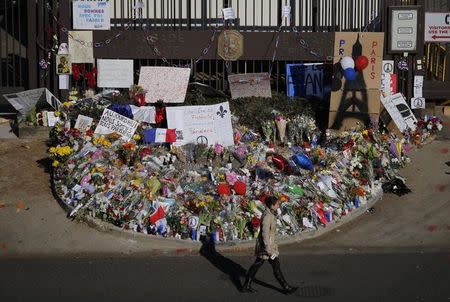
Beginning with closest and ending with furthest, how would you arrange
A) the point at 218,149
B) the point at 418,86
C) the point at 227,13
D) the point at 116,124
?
the point at 218,149
the point at 116,124
the point at 227,13
the point at 418,86

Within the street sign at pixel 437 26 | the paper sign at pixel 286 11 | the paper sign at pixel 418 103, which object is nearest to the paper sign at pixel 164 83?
the paper sign at pixel 286 11

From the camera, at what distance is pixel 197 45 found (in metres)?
15.3

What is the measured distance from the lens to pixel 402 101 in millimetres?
14477

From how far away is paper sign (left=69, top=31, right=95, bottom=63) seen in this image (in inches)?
600

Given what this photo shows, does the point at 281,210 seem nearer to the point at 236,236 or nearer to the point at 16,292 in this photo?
the point at 236,236

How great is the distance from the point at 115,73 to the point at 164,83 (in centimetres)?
128

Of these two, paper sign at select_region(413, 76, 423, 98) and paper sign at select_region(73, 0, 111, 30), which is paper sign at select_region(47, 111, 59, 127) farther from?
paper sign at select_region(413, 76, 423, 98)

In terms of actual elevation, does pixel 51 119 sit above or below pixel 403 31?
below

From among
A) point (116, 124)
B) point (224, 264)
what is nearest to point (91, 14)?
point (116, 124)

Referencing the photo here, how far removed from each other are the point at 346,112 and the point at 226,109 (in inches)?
89.8

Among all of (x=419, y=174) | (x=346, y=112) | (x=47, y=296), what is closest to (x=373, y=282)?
(x=47, y=296)

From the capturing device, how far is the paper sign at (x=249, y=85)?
14.9m

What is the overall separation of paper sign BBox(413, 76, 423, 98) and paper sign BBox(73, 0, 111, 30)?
21.1 ft

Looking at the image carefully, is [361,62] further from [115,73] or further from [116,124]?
[115,73]
